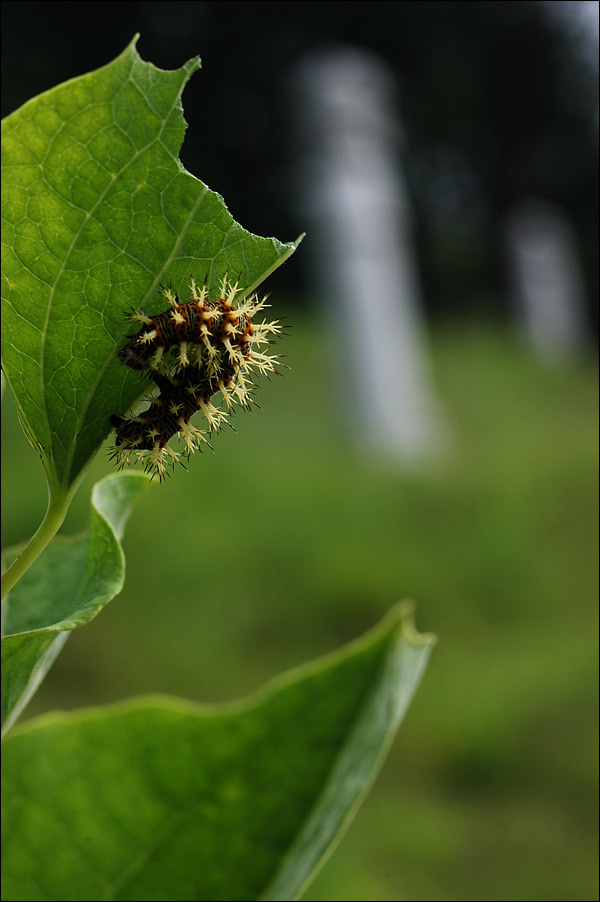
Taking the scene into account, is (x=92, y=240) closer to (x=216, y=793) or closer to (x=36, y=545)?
(x=36, y=545)

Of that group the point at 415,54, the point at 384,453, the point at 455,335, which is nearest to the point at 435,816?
the point at 384,453

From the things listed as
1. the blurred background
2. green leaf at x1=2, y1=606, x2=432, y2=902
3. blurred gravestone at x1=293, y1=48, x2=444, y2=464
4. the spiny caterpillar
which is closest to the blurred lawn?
the blurred background

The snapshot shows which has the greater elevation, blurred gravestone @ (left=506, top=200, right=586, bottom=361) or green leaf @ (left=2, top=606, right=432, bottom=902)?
green leaf @ (left=2, top=606, right=432, bottom=902)

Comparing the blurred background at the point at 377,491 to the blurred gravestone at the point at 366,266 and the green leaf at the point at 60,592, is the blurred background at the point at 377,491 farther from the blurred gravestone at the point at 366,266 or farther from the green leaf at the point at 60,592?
the green leaf at the point at 60,592

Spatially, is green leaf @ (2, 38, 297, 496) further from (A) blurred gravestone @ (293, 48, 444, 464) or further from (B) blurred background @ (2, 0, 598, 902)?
(A) blurred gravestone @ (293, 48, 444, 464)

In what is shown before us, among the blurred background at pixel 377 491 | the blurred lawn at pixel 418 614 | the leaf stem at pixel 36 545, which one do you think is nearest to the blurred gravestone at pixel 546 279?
the blurred background at pixel 377 491

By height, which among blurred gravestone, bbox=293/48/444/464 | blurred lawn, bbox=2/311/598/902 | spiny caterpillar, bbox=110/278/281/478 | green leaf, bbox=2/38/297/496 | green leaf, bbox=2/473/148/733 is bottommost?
blurred lawn, bbox=2/311/598/902

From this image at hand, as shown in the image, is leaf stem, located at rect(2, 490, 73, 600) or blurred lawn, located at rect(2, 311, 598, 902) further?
blurred lawn, located at rect(2, 311, 598, 902)
